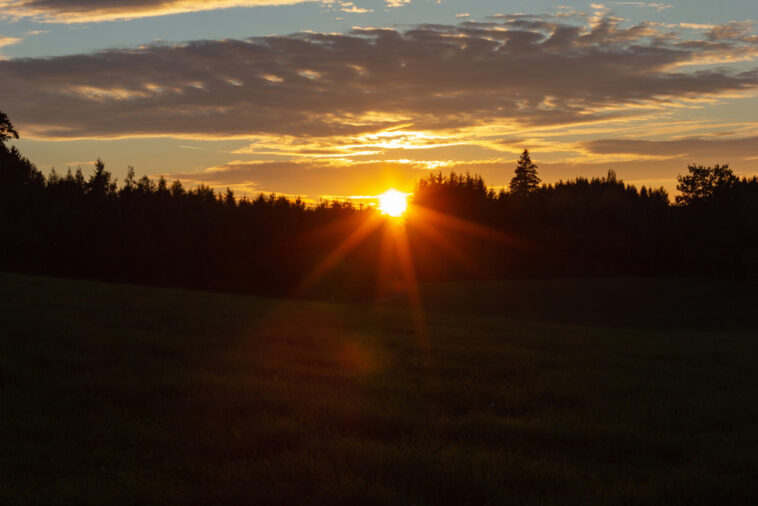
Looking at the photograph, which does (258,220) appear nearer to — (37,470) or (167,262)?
(167,262)

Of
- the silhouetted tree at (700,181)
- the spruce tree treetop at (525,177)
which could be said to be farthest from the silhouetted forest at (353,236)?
the spruce tree treetop at (525,177)

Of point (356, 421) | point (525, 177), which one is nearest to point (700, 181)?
point (525, 177)

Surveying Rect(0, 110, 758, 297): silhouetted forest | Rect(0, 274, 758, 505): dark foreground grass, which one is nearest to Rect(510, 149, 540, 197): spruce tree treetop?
Rect(0, 110, 758, 297): silhouetted forest

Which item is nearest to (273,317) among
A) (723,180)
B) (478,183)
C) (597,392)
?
(597,392)

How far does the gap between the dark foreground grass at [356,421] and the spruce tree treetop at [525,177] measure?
129 metres

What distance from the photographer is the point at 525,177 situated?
142625mm

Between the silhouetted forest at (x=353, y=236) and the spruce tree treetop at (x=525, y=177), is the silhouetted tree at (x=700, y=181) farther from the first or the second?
the spruce tree treetop at (x=525, y=177)

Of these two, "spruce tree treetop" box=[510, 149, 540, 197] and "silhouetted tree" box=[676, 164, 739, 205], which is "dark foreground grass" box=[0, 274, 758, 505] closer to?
"silhouetted tree" box=[676, 164, 739, 205]

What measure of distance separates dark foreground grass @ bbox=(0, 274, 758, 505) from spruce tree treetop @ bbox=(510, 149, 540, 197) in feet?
424

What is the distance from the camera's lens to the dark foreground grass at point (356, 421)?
6.11 meters

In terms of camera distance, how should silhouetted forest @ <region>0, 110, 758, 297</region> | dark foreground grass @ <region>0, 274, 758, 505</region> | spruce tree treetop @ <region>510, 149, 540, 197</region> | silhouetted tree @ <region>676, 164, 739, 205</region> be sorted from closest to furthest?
1. dark foreground grass @ <region>0, 274, 758, 505</region>
2. silhouetted forest @ <region>0, 110, 758, 297</region>
3. silhouetted tree @ <region>676, 164, 739, 205</region>
4. spruce tree treetop @ <region>510, 149, 540, 197</region>

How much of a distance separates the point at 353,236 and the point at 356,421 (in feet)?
229

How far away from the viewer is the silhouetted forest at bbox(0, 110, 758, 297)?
6656 centimetres

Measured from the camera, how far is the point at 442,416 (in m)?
8.62
